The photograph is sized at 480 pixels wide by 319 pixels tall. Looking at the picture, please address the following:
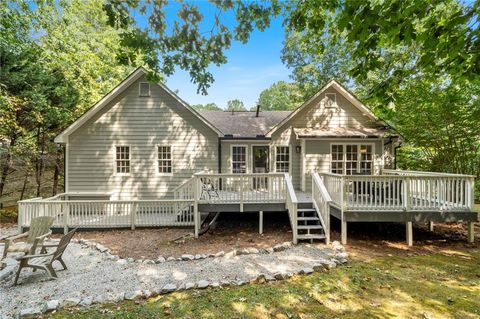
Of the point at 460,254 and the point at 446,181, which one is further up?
the point at 446,181

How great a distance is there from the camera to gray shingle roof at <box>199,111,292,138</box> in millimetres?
12581

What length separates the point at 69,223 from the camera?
32.0ft

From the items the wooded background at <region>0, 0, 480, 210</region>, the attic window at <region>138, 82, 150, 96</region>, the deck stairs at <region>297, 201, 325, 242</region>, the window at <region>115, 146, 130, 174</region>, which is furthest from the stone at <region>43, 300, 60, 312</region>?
the attic window at <region>138, 82, 150, 96</region>

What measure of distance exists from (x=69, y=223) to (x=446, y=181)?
12601mm

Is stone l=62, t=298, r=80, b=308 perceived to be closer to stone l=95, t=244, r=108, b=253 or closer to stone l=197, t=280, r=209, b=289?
stone l=197, t=280, r=209, b=289

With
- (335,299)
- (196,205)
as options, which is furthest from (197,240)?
(335,299)

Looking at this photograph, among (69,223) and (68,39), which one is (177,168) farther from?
(68,39)

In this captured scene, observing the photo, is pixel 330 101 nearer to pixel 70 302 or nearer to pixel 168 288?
pixel 168 288

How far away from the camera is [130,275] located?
565 centimetres

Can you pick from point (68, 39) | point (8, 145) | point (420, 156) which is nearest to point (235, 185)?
point (420, 156)

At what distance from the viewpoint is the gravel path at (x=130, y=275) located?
15.8 feet

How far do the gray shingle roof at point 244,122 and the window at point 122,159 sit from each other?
14.1 feet

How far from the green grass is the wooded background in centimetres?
310

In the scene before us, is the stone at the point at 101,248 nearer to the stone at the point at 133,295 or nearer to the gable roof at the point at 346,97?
the stone at the point at 133,295
